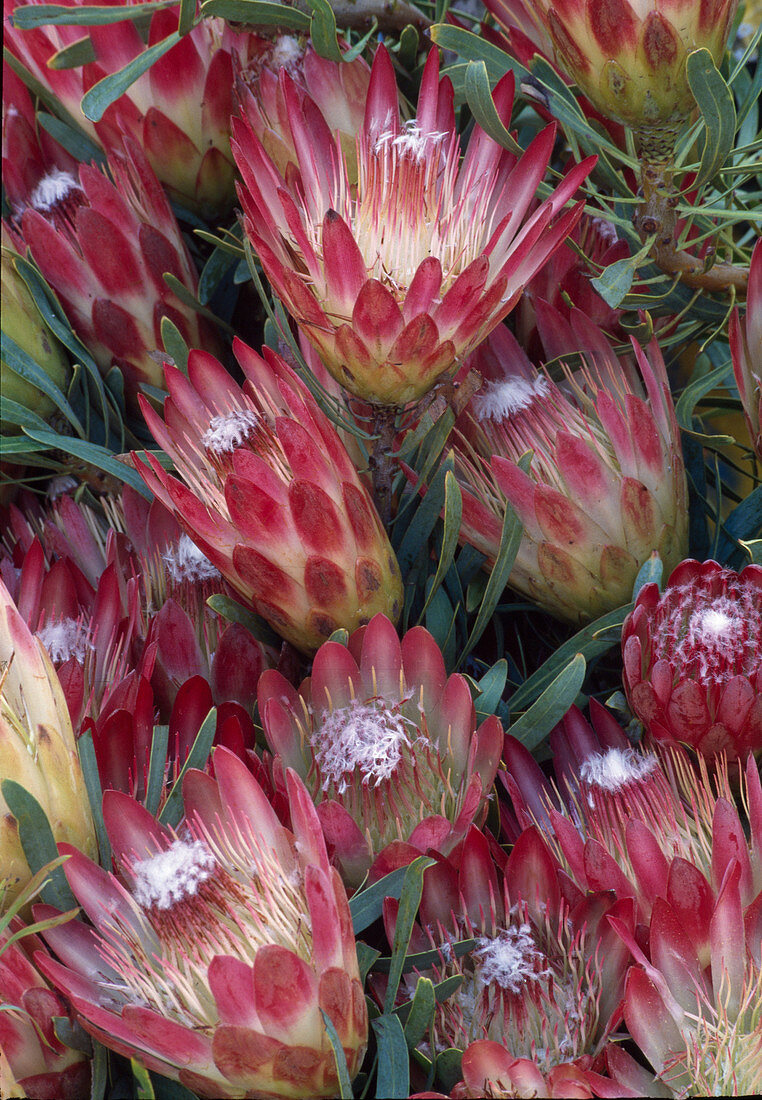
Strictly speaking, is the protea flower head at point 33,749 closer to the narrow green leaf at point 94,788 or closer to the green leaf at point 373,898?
the narrow green leaf at point 94,788

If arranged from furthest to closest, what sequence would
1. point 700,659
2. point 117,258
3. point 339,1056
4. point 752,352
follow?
point 117,258 < point 752,352 < point 700,659 < point 339,1056

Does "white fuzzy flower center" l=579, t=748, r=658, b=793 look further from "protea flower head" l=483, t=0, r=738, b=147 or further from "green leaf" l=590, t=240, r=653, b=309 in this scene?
"protea flower head" l=483, t=0, r=738, b=147

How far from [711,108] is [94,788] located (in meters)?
0.54

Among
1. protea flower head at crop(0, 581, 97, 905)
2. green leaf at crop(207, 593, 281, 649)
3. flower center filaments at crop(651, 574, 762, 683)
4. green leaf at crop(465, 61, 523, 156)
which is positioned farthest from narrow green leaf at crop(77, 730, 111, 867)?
green leaf at crop(465, 61, 523, 156)

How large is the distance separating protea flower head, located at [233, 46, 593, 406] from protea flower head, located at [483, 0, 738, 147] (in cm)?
5

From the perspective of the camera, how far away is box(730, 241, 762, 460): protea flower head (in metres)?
0.68

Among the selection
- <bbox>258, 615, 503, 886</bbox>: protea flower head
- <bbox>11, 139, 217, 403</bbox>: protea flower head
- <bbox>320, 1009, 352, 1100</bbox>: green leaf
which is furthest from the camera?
<bbox>11, 139, 217, 403</bbox>: protea flower head

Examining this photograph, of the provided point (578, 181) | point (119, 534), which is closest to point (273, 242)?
point (578, 181)

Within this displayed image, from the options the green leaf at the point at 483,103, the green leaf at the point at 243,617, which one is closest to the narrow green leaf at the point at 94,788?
the green leaf at the point at 243,617

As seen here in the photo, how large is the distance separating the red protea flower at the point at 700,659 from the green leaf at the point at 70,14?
21.2 inches

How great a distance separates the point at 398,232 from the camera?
0.63 m

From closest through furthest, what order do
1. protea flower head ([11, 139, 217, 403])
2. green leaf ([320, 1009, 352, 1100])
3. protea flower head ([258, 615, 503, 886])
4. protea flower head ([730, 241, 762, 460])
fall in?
green leaf ([320, 1009, 352, 1100]), protea flower head ([258, 615, 503, 886]), protea flower head ([730, 241, 762, 460]), protea flower head ([11, 139, 217, 403])

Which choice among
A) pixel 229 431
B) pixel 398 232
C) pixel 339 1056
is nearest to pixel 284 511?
pixel 229 431

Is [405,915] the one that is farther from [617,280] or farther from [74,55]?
[74,55]
